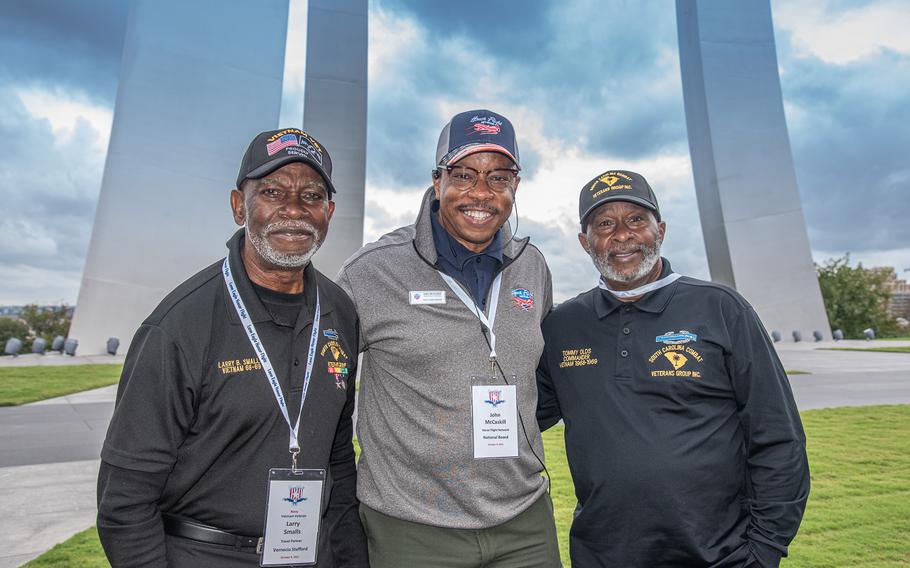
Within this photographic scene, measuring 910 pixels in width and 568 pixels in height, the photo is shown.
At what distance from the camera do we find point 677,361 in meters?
1.96

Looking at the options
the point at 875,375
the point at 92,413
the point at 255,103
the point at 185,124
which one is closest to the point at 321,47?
the point at 255,103

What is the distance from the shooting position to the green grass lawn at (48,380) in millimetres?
8219

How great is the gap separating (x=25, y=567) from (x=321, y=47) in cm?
1459

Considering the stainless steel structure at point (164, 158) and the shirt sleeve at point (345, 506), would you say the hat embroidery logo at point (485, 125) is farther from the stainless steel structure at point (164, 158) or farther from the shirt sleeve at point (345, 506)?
the stainless steel structure at point (164, 158)

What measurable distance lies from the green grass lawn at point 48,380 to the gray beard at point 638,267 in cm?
837

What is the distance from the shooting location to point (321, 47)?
1545 centimetres

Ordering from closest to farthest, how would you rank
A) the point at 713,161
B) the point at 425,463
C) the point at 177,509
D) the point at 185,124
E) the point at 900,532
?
1. the point at 177,509
2. the point at 425,463
3. the point at 900,532
4. the point at 185,124
5. the point at 713,161

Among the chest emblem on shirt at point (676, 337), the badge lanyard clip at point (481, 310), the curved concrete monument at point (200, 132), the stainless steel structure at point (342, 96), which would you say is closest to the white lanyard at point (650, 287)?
the chest emblem on shirt at point (676, 337)

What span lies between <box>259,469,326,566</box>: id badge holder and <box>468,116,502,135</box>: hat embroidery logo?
128 cm

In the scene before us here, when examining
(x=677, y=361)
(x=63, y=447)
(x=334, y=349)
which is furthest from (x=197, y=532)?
(x=63, y=447)

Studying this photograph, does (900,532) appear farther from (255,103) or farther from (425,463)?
(255,103)

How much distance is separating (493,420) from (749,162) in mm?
18100

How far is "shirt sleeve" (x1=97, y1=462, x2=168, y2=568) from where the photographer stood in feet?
4.75

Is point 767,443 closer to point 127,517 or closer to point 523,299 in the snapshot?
point 523,299
